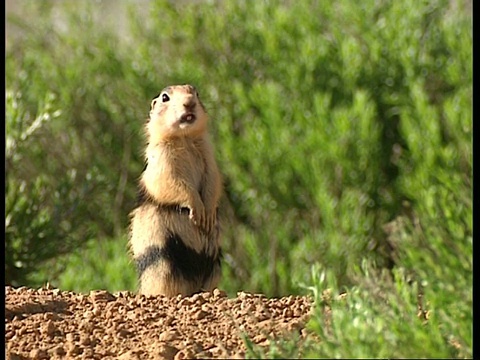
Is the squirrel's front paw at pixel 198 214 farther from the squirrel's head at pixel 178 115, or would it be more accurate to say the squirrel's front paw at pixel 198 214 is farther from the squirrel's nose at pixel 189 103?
the squirrel's nose at pixel 189 103

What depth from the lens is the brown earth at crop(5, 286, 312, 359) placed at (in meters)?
3.97

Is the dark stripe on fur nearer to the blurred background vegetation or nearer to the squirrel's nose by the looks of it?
the squirrel's nose

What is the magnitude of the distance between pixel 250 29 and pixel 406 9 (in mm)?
1580

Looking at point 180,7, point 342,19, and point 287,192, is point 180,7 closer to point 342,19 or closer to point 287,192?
point 342,19

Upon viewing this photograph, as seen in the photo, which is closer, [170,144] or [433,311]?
[433,311]

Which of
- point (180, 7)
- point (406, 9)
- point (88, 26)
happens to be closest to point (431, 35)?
point (406, 9)

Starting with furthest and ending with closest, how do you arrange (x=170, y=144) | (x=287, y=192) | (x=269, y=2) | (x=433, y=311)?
(x=269, y=2), (x=287, y=192), (x=170, y=144), (x=433, y=311)

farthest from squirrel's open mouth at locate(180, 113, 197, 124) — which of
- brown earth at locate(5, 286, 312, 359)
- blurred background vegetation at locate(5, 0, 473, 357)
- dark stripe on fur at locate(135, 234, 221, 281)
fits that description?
blurred background vegetation at locate(5, 0, 473, 357)

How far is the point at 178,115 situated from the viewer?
5609mm

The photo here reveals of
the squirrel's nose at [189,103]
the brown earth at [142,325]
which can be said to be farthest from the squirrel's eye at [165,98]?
the brown earth at [142,325]

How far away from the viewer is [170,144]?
571 cm

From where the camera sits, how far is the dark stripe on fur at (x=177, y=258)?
18.6ft

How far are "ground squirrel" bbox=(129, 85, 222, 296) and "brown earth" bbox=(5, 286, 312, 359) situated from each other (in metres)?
0.85

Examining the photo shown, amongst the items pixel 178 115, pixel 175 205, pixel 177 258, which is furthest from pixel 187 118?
pixel 177 258
